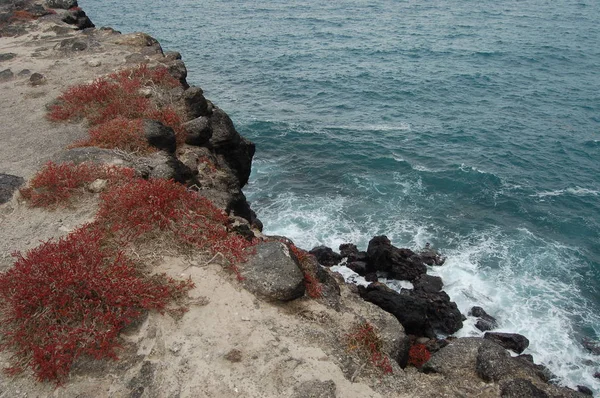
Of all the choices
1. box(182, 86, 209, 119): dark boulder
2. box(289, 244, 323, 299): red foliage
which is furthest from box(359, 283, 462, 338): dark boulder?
box(182, 86, 209, 119): dark boulder

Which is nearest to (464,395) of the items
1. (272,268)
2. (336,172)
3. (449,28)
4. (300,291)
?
(300,291)

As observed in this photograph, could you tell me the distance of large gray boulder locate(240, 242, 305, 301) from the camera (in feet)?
44.4

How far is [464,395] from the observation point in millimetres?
12461

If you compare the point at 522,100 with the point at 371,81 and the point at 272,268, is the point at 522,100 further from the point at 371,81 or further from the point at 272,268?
the point at 272,268

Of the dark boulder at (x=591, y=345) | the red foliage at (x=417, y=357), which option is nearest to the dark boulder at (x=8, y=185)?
the red foliage at (x=417, y=357)

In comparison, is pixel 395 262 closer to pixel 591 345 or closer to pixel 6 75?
pixel 591 345

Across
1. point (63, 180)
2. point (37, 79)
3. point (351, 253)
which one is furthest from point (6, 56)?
point (351, 253)

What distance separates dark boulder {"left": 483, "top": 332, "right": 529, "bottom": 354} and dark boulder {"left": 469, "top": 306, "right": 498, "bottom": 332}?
30.2 inches

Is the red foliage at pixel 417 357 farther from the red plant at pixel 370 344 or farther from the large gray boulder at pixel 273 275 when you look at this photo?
the large gray boulder at pixel 273 275

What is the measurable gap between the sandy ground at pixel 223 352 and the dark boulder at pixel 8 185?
61 centimetres

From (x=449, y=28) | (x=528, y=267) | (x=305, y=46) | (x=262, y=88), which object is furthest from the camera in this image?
(x=449, y=28)

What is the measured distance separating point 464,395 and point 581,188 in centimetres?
3152

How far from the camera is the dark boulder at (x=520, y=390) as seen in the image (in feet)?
40.1

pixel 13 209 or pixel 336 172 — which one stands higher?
pixel 13 209
